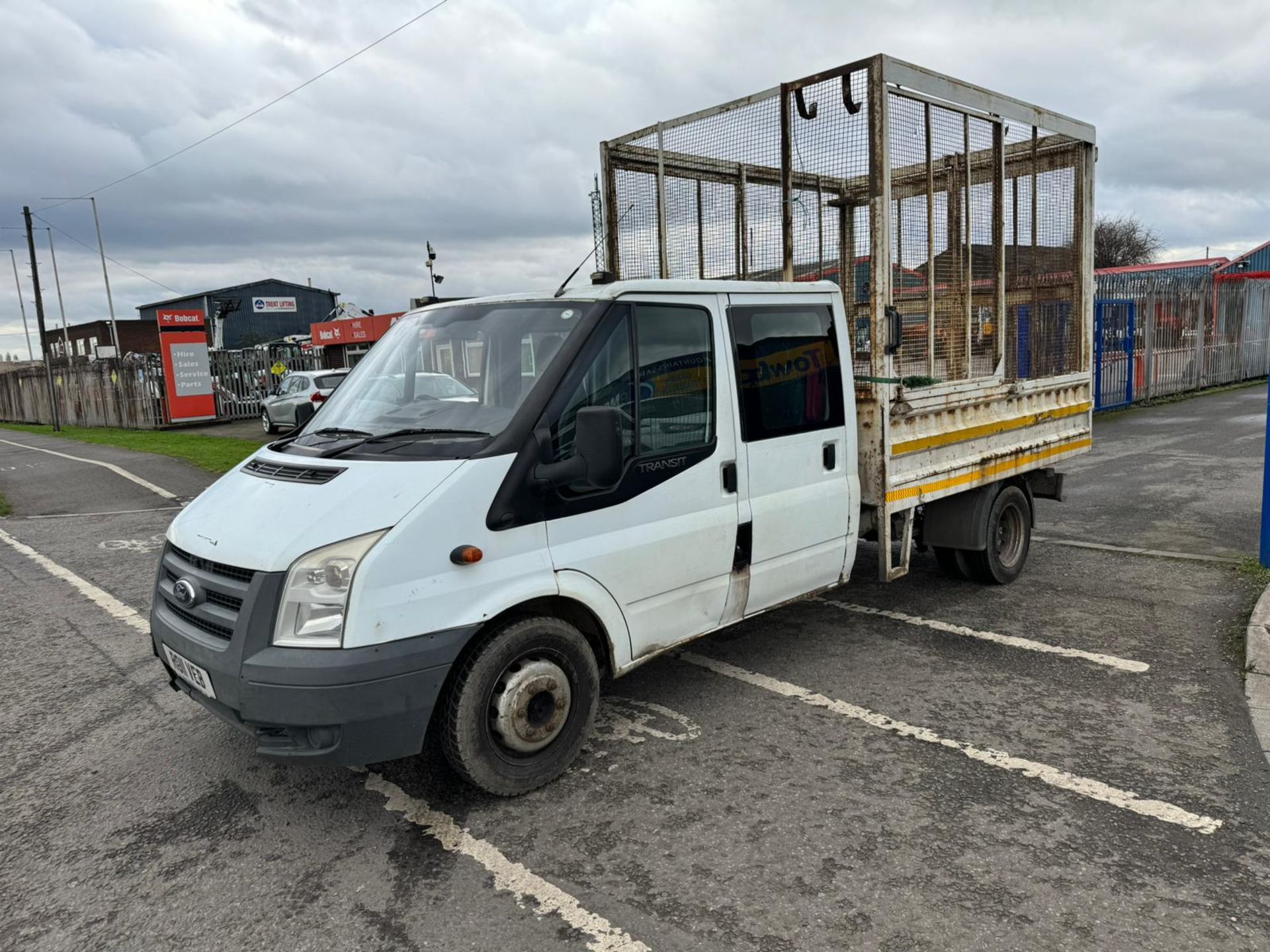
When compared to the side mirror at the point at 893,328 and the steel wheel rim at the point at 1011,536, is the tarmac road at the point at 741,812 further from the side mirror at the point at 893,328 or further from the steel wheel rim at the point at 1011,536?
the side mirror at the point at 893,328

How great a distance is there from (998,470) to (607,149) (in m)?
3.70

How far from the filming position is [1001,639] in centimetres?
532

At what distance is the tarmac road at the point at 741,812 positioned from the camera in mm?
2807

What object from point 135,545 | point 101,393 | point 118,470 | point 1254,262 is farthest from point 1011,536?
point 1254,262

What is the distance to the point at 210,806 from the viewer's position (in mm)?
3602

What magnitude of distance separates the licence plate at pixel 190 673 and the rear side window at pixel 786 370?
2530 mm

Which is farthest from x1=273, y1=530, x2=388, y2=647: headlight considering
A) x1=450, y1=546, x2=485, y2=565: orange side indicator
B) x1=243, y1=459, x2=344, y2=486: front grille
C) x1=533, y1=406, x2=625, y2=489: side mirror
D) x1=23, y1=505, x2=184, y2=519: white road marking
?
x1=23, y1=505, x2=184, y2=519: white road marking

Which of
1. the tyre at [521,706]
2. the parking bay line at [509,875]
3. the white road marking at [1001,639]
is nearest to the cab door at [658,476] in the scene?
the tyre at [521,706]

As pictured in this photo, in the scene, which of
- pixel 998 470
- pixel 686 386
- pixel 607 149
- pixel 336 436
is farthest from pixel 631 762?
pixel 607 149

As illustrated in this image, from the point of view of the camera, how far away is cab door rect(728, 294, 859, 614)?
170 inches

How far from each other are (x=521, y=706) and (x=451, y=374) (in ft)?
5.04

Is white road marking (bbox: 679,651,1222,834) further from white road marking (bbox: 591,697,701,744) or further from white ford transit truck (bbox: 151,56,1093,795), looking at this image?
white road marking (bbox: 591,697,701,744)

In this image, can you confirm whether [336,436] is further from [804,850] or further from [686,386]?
[804,850]

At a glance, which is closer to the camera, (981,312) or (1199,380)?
(981,312)
